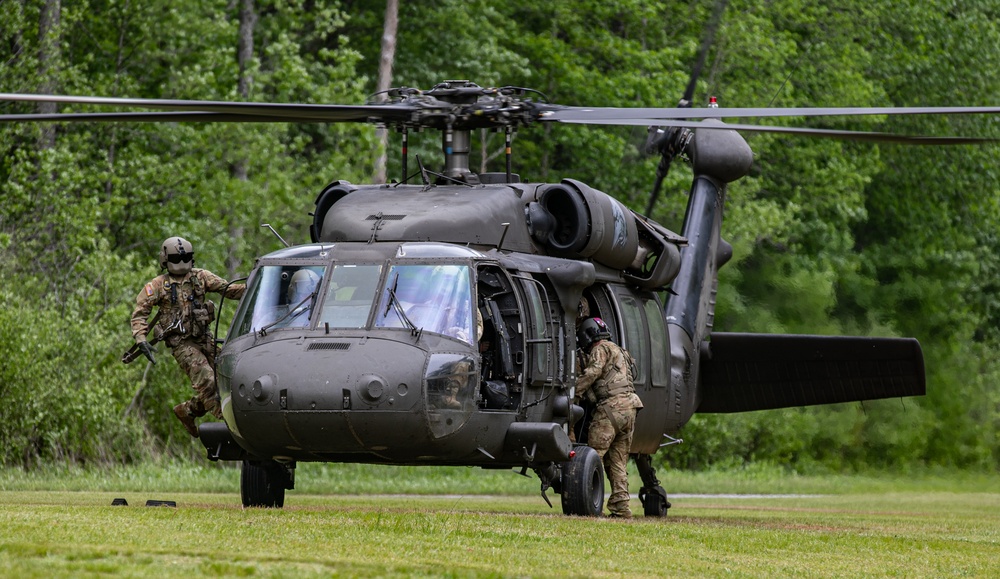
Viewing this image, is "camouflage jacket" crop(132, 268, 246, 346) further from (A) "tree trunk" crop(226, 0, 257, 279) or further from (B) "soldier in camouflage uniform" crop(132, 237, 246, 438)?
(A) "tree trunk" crop(226, 0, 257, 279)

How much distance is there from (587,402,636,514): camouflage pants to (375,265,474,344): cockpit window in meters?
2.24

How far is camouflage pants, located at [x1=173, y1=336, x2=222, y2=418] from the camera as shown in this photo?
13.8 meters

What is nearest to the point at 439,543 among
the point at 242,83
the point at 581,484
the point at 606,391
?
the point at 581,484

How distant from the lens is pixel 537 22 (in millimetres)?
39031

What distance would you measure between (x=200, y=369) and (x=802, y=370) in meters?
6.62

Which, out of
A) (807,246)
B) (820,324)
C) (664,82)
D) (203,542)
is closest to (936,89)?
(807,246)

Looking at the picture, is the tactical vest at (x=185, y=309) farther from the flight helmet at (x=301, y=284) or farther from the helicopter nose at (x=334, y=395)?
the helicopter nose at (x=334, y=395)

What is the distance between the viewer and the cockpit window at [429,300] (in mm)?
12336

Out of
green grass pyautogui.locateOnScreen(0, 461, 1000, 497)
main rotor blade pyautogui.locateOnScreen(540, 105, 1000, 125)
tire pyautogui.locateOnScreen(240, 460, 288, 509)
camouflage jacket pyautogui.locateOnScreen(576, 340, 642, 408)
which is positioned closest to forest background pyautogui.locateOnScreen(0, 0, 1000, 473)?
green grass pyautogui.locateOnScreen(0, 461, 1000, 497)

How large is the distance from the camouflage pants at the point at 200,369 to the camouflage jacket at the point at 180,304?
0.10m

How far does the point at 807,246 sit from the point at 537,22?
8.83 metres

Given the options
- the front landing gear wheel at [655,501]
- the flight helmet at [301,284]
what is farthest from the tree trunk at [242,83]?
the flight helmet at [301,284]

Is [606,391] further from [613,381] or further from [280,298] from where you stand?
[280,298]

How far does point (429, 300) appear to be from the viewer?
12.5m
